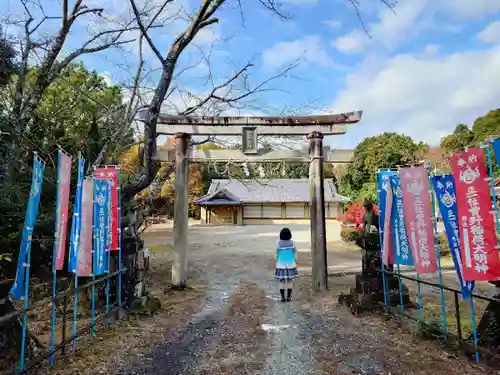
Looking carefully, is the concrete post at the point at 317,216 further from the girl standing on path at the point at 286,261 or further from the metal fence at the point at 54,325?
the metal fence at the point at 54,325

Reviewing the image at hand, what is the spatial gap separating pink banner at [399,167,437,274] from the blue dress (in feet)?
9.79

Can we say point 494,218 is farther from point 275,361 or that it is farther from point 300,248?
point 300,248

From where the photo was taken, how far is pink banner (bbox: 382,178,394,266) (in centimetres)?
583

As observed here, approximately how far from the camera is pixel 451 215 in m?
4.28

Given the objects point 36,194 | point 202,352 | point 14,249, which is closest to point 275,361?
point 202,352

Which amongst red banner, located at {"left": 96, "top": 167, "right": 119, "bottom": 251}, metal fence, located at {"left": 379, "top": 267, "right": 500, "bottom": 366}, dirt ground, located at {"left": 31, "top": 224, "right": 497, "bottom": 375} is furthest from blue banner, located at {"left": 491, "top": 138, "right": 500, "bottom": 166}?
red banner, located at {"left": 96, "top": 167, "right": 119, "bottom": 251}

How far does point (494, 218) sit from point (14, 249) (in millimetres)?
7354

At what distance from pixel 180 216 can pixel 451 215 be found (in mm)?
6269

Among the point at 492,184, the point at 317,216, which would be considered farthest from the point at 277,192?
the point at 492,184

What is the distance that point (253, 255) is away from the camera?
52.5 feet

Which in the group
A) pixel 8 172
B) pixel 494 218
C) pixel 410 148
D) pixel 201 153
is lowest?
pixel 494 218

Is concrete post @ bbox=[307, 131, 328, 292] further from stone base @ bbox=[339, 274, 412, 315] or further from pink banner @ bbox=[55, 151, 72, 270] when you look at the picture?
pink banner @ bbox=[55, 151, 72, 270]

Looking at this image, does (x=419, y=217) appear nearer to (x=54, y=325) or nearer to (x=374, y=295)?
(x=374, y=295)

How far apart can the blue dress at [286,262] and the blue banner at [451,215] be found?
12.5 ft
